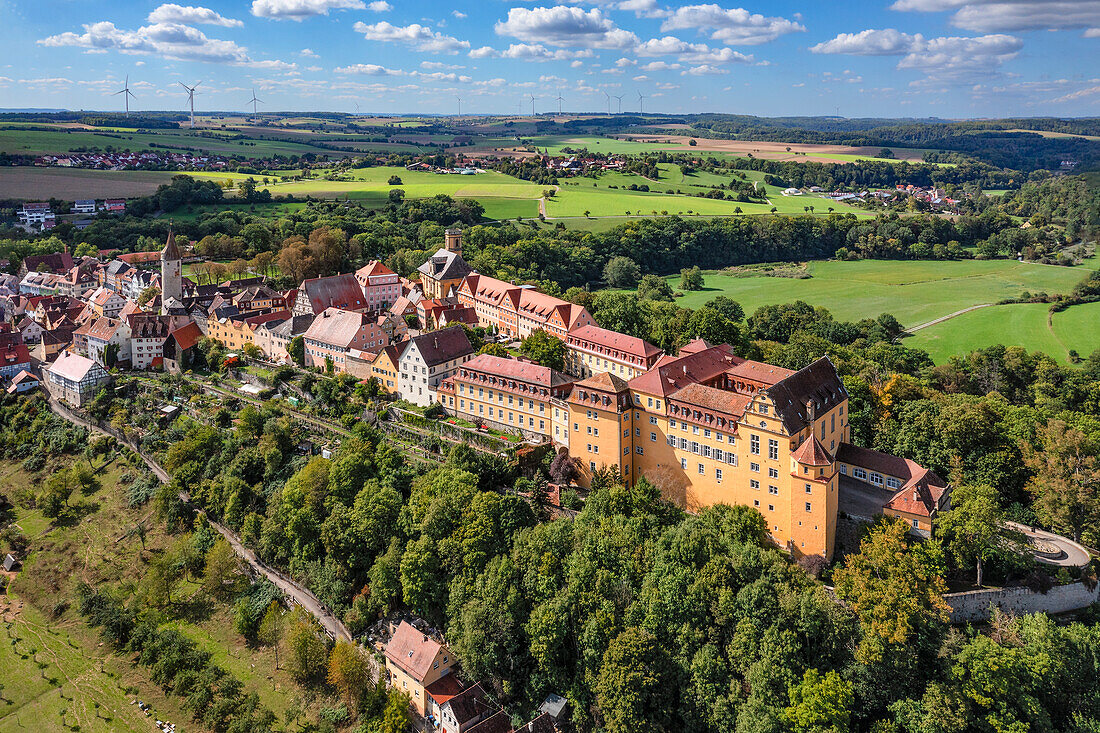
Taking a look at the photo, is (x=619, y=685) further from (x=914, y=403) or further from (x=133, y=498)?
(x=133, y=498)

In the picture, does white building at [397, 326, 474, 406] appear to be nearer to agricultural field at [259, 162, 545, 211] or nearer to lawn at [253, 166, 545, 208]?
agricultural field at [259, 162, 545, 211]

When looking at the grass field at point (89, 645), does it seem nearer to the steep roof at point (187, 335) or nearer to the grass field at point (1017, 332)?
the steep roof at point (187, 335)

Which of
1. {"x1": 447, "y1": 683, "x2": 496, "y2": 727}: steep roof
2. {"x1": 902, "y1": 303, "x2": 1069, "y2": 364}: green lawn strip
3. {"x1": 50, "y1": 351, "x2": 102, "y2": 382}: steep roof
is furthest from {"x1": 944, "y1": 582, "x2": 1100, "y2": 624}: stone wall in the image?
{"x1": 50, "y1": 351, "x2": 102, "y2": 382}: steep roof

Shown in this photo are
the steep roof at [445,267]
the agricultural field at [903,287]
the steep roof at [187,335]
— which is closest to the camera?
the steep roof at [187,335]

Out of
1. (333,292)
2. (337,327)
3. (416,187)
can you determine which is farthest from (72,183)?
(337,327)

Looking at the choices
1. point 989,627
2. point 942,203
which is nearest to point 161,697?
point 989,627

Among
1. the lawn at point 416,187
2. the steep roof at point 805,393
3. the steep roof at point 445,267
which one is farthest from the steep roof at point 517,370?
the lawn at point 416,187
